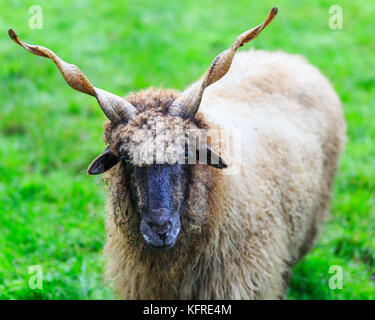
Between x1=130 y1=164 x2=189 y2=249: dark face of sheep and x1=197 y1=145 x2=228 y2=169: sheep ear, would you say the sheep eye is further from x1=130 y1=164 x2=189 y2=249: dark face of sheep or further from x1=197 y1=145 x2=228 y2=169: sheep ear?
x1=197 y1=145 x2=228 y2=169: sheep ear

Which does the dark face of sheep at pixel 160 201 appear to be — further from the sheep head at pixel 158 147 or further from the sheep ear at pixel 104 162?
the sheep ear at pixel 104 162

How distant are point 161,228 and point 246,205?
88 cm

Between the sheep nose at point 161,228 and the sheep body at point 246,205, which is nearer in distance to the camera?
the sheep nose at point 161,228

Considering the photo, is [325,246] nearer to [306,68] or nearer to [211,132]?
→ [306,68]

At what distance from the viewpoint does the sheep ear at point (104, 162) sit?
2982 mm

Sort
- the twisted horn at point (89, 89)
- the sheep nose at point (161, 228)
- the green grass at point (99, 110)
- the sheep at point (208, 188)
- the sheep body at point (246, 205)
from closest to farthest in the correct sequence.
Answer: the sheep nose at point (161, 228) → the sheep at point (208, 188) → the twisted horn at point (89, 89) → the sheep body at point (246, 205) → the green grass at point (99, 110)

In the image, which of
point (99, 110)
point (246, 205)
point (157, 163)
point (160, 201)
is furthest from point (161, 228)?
point (99, 110)

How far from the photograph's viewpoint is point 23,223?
4.72 meters

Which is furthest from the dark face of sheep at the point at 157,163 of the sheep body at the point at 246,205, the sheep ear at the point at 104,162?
the sheep body at the point at 246,205

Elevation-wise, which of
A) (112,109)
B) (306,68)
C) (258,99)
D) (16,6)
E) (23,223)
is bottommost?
(23,223)

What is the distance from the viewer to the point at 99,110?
22.5 ft

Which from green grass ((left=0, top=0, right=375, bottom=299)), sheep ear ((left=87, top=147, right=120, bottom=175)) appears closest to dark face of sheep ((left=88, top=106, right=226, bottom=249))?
sheep ear ((left=87, top=147, right=120, bottom=175))
